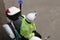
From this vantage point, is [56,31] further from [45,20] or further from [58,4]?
[58,4]

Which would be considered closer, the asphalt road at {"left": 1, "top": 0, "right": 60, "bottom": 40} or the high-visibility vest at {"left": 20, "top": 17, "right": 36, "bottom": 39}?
the high-visibility vest at {"left": 20, "top": 17, "right": 36, "bottom": 39}

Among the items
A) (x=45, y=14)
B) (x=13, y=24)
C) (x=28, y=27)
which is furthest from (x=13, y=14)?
(x=45, y=14)

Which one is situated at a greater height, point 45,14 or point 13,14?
point 13,14

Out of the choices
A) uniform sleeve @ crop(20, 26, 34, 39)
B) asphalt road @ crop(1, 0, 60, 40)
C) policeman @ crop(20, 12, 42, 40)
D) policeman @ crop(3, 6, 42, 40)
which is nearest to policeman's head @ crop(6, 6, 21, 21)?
policeman @ crop(3, 6, 42, 40)

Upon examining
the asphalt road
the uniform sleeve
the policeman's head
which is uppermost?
the policeman's head

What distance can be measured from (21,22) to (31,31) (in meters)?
0.27

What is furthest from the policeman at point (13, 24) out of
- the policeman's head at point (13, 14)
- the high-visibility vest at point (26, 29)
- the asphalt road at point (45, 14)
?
the asphalt road at point (45, 14)

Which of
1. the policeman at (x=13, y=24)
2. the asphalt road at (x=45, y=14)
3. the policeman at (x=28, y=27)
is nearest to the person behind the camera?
the policeman at (x=28, y=27)

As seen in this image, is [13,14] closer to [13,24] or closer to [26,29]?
[13,24]

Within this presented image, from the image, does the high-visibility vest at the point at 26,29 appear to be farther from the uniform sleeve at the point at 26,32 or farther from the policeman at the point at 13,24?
the policeman at the point at 13,24

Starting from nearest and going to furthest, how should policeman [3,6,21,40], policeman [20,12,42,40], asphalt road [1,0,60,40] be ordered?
policeman [20,12,42,40] < policeman [3,6,21,40] < asphalt road [1,0,60,40]

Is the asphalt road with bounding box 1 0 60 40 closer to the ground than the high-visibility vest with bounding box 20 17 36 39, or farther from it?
closer to the ground

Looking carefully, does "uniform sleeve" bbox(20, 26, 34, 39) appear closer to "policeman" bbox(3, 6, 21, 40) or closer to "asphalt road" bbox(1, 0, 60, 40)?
"policeman" bbox(3, 6, 21, 40)

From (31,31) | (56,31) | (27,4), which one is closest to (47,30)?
(56,31)
